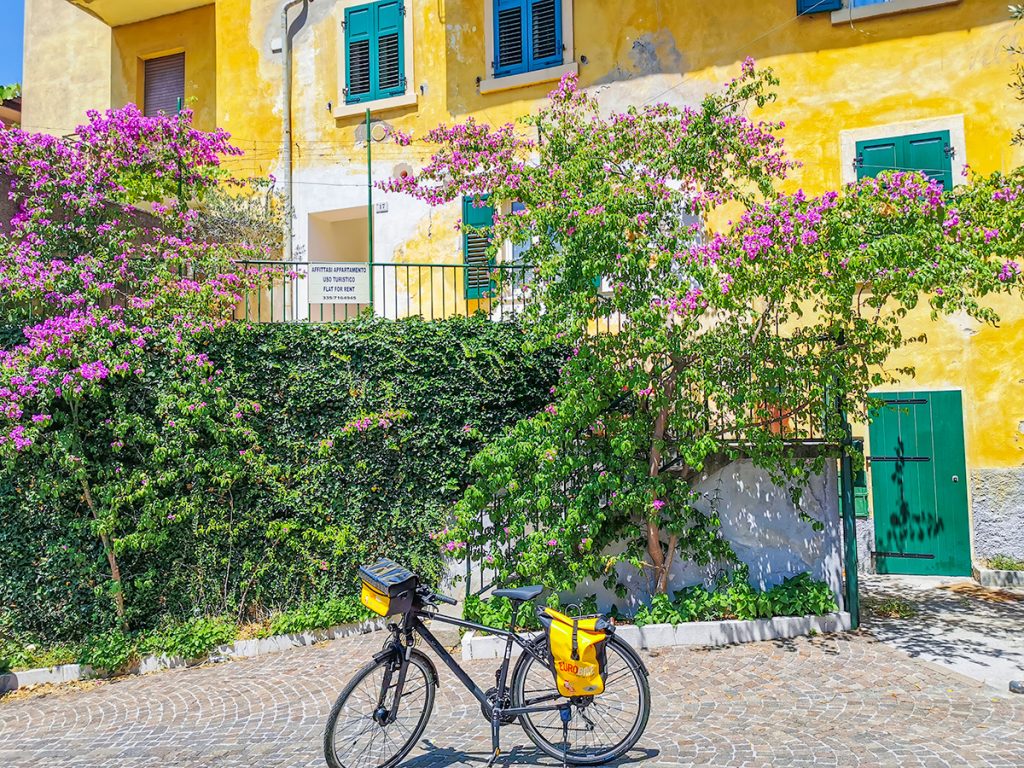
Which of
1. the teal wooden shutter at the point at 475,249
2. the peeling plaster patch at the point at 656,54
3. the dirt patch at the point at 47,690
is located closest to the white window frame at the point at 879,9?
the peeling plaster patch at the point at 656,54

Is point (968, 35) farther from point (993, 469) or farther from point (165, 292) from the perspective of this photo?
point (165, 292)

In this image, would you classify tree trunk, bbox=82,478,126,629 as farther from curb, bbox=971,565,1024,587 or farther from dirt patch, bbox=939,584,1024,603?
curb, bbox=971,565,1024,587

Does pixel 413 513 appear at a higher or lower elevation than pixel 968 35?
lower

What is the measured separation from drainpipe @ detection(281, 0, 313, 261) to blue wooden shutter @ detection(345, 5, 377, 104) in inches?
39.5

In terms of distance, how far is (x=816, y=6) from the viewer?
10.6 meters

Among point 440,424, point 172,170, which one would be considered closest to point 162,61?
point 172,170

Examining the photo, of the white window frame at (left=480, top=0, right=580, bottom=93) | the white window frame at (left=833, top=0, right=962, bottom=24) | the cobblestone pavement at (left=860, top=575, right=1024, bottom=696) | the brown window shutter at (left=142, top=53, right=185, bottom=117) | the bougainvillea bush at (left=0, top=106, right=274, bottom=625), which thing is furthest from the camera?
the brown window shutter at (left=142, top=53, right=185, bottom=117)

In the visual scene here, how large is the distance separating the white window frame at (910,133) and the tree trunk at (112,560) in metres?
8.93

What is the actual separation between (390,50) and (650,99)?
4016mm

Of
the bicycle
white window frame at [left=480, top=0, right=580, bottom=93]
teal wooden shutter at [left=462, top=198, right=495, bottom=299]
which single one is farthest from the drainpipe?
the bicycle

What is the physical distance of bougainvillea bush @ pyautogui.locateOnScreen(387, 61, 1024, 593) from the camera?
7094mm

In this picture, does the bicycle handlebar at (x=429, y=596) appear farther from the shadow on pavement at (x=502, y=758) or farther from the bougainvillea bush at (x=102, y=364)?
the bougainvillea bush at (x=102, y=364)

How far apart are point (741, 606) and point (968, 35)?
731 cm

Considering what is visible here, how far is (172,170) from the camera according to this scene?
397 inches
